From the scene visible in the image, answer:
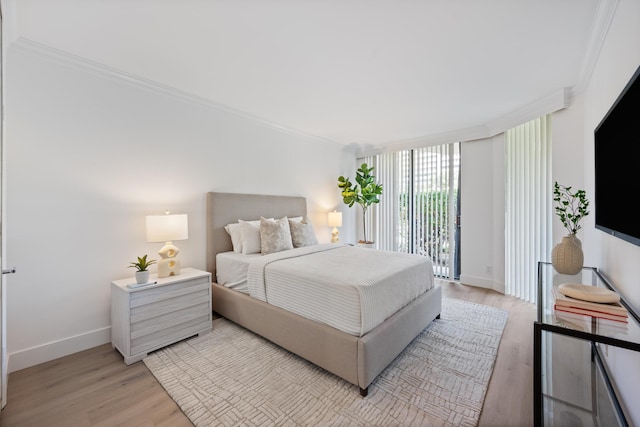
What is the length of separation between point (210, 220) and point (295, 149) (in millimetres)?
1932

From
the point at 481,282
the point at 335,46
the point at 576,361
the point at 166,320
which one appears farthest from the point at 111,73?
the point at 481,282

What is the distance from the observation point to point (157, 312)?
2219 mm

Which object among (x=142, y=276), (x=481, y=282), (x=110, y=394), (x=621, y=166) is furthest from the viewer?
(x=481, y=282)

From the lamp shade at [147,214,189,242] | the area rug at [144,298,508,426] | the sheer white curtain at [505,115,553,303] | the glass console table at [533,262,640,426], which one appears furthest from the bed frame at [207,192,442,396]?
the sheer white curtain at [505,115,553,303]

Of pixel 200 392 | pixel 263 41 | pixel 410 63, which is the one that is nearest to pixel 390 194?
pixel 410 63

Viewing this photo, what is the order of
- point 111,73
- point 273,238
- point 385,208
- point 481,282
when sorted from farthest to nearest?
point 385,208
point 481,282
point 273,238
point 111,73

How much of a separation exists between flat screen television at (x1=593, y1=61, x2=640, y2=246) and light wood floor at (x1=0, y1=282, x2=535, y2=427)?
1.19 meters

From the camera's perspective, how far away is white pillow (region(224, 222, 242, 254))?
3184 millimetres

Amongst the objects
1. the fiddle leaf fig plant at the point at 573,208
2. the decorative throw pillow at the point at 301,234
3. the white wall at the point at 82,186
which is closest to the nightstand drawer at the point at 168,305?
the white wall at the point at 82,186

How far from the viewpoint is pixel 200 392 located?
5.77ft

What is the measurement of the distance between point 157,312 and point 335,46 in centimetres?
265

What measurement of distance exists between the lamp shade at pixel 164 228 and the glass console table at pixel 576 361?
269 centimetres

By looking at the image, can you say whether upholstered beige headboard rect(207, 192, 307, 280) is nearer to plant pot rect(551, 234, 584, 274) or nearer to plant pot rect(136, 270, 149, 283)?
plant pot rect(136, 270, 149, 283)

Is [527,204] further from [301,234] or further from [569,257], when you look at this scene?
[301,234]
